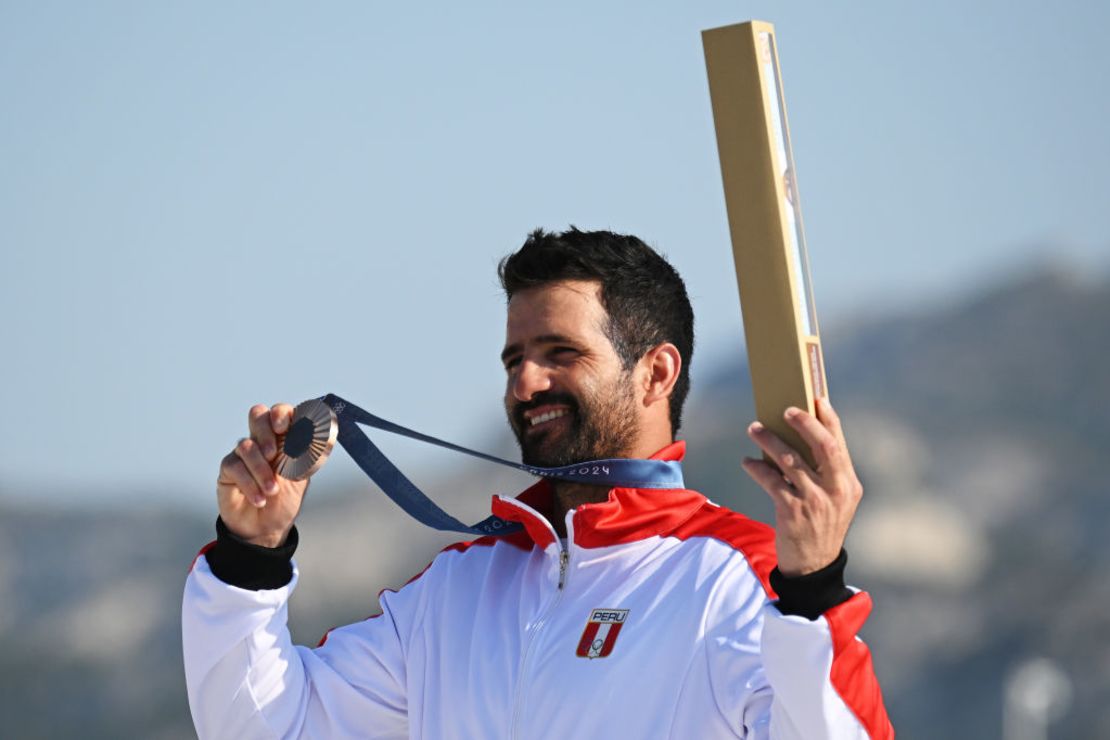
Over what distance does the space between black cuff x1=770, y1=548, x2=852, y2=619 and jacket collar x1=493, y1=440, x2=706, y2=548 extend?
884 millimetres

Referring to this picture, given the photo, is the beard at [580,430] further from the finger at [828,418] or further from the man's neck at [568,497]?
the finger at [828,418]

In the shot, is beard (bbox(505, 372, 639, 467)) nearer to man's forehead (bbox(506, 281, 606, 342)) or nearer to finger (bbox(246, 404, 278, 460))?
man's forehead (bbox(506, 281, 606, 342))

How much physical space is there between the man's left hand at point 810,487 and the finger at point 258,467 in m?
1.29

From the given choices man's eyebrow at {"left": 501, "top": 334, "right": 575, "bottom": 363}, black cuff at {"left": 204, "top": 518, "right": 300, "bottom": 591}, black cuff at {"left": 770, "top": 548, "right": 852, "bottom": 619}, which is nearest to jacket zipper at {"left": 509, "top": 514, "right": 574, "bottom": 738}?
man's eyebrow at {"left": 501, "top": 334, "right": 575, "bottom": 363}

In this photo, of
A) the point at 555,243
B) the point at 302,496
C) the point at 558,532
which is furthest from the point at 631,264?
the point at 302,496

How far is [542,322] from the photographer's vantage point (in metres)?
4.34

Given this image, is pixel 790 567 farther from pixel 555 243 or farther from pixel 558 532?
pixel 555 243

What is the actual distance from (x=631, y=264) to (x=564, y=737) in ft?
4.62

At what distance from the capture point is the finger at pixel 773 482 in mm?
3160

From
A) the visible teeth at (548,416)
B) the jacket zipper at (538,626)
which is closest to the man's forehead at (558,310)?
Answer: the visible teeth at (548,416)

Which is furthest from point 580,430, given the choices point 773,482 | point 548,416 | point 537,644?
point 773,482

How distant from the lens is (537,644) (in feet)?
13.1

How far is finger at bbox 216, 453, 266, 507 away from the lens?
12.8 feet

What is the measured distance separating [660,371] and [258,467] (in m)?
1.22
